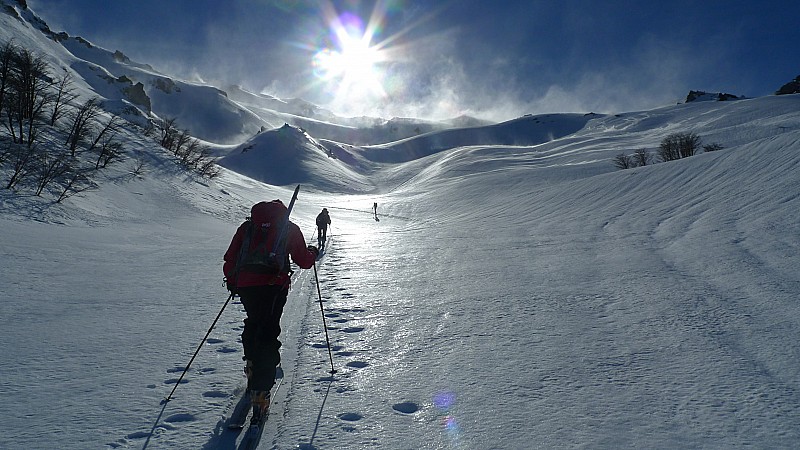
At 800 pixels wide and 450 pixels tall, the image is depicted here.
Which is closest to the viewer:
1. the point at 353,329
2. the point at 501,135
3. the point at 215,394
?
the point at 215,394

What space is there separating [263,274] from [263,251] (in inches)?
8.3

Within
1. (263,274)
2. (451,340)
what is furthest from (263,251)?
(451,340)

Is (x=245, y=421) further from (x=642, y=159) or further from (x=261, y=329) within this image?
(x=642, y=159)

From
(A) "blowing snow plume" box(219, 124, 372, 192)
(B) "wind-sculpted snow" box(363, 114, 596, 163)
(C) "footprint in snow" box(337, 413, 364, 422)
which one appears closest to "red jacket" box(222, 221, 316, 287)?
(C) "footprint in snow" box(337, 413, 364, 422)

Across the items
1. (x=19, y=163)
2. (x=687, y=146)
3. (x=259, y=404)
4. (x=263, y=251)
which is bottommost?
(x=259, y=404)

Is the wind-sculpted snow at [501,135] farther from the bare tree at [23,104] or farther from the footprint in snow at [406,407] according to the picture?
the footprint in snow at [406,407]

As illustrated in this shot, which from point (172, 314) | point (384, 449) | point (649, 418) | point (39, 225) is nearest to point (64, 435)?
point (384, 449)

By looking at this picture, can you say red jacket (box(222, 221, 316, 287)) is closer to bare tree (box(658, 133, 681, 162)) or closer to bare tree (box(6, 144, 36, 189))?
bare tree (box(6, 144, 36, 189))

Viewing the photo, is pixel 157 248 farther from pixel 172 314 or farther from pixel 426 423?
pixel 426 423

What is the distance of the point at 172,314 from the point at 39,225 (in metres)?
8.55

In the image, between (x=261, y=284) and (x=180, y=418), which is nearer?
(x=180, y=418)

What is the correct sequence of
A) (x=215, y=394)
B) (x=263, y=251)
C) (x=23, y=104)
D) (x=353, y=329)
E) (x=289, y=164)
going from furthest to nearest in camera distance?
(x=289, y=164)
(x=23, y=104)
(x=353, y=329)
(x=215, y=394)
(x=263, y=251)

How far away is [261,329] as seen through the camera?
12.4ft

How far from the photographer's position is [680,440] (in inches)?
118
